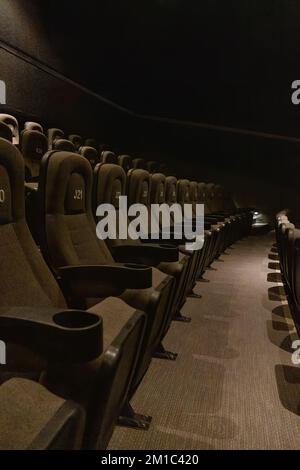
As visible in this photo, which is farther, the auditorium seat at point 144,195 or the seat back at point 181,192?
the seat back at point 181,192

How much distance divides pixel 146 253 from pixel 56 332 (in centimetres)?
82

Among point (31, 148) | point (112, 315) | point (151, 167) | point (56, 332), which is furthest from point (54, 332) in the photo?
point (151, 167)

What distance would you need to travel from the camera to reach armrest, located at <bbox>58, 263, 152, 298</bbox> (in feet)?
3.12

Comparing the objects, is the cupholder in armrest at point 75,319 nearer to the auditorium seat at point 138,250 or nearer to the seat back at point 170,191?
the auditorium seat at point 138,250

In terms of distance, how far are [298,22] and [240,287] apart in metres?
3.93

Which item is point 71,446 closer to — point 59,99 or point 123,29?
point 59,99

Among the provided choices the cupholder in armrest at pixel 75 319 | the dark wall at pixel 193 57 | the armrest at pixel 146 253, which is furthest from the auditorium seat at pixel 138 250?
the dark wall at pixel 193 57

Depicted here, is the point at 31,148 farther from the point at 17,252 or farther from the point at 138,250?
the point at 17,252

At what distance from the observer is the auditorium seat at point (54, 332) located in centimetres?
55

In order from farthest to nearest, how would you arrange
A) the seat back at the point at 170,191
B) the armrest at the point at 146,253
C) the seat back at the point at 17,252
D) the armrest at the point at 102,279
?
1. the seat back at the point at 170,191
2. the armrest at the point at 146,253
3. the armrest at the point at 102,279
4. the seat back at the point at 17,252

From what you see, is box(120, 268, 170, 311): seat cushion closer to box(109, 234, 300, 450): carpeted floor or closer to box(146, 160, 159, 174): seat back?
box(109, 234, 300, 450): carpeted floor

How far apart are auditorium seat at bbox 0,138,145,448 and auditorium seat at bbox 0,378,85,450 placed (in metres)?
0.04

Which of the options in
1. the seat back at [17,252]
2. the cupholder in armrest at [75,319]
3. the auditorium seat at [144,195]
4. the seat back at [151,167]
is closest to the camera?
the cupholder in armrest at [75,319]

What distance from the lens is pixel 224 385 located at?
125 cm
